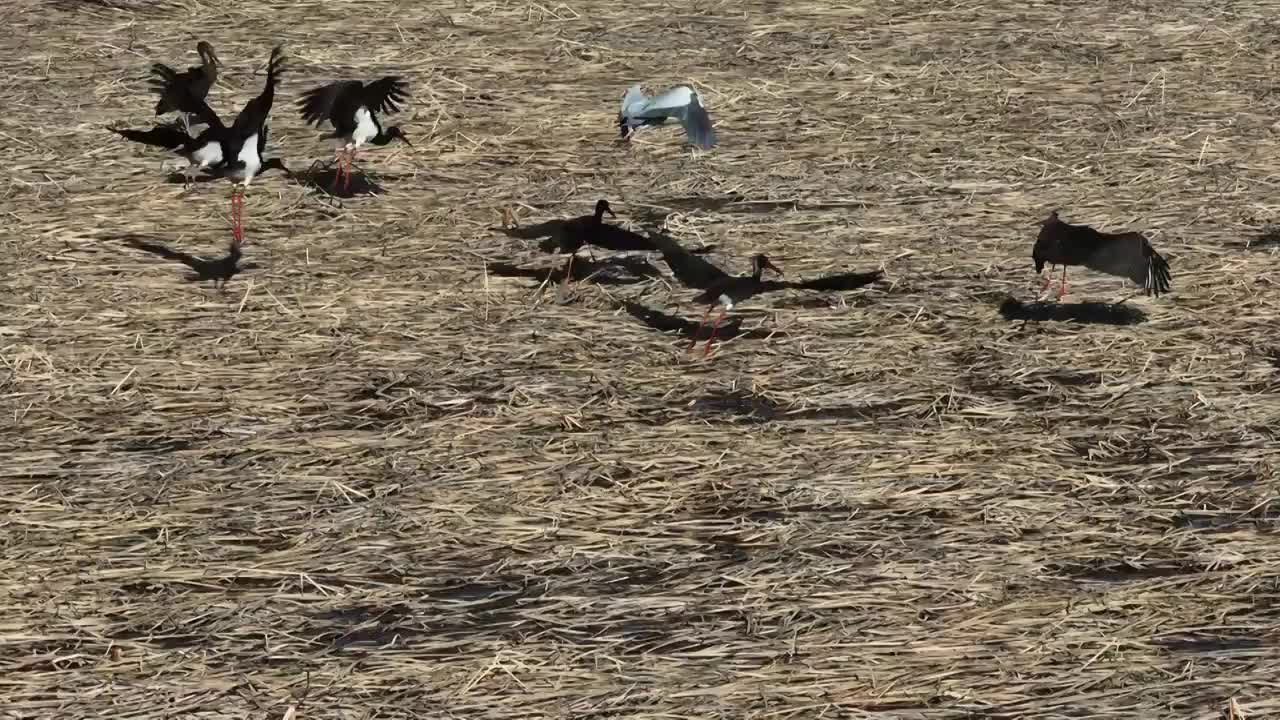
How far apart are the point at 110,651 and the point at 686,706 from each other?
1717mm

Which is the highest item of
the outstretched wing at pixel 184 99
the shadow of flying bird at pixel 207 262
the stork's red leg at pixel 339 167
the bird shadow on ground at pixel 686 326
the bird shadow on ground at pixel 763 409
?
the outstretched wing at pixel 184 99

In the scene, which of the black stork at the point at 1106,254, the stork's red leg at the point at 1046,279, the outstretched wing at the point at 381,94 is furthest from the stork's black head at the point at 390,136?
the black stork at the point at 1106,254

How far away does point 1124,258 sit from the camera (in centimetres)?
834

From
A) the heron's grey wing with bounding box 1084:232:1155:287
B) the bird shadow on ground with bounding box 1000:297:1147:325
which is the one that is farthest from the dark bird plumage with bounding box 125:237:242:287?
the heron's grey wing with bounding box 1084:232:1155:287

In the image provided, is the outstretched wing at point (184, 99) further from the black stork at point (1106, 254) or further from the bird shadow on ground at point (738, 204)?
the black stork at point (1106, 254)

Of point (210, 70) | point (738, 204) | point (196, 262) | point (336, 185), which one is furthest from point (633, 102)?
point (196, 262)

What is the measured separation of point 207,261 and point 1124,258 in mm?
4214

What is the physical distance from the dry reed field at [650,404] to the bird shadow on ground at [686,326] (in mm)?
35

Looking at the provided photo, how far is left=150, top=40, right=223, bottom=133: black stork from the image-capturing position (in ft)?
32.2

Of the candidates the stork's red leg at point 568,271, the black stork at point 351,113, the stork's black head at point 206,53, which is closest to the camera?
the stork's red leg at point 568,271

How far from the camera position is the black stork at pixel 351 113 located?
10.2 metres

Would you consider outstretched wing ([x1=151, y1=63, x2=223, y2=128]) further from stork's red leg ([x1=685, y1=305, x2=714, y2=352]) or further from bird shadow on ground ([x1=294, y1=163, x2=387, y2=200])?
stork's red leg ([x1=685, y1=305, x2=714, y2=352])

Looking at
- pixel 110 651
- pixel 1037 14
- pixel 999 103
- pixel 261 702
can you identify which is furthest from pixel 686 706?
pixel 1037 14

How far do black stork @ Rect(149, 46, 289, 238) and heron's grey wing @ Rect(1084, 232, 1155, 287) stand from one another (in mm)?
4098
